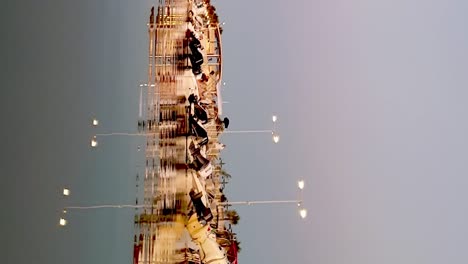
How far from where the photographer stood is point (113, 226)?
260 inches

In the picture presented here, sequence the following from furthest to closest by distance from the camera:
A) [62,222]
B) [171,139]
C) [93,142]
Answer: [93,142]
[171,139]
[62,222]

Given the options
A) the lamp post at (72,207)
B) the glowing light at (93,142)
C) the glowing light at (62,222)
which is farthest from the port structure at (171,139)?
the glowing light at (62,222)

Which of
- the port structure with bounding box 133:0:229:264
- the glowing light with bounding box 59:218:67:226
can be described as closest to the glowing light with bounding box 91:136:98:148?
the port structure with bounding box 133:0:229:264

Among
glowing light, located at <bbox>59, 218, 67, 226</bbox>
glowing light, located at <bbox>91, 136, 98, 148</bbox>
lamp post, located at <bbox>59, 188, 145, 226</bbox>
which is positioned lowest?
glowing light, located at <bbox>59, 218, 67, 226</bbox>

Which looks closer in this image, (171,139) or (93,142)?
(171,139)

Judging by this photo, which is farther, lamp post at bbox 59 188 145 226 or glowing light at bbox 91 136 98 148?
glowing light at bbox 91 136 98 148

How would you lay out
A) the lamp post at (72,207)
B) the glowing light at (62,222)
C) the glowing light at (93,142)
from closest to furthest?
the glowing light at (62,222), the lamp post at (72,207), the glowing light at (93,142)

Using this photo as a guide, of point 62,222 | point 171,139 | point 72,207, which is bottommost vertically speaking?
point 62,222

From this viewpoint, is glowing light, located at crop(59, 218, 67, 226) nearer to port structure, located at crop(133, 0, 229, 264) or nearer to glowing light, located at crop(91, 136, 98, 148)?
port structure, located at crop(133, 0, 229, 264)

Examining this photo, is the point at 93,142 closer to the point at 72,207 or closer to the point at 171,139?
the point at 171,139

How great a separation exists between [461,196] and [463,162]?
82 centimetres

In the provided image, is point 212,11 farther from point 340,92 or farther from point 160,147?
point 340,92

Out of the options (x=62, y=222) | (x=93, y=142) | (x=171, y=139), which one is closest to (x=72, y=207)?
(x=62, y=222)

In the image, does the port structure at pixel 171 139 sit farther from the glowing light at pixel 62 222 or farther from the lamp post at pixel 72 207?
the glowing light at pixel 62 222
